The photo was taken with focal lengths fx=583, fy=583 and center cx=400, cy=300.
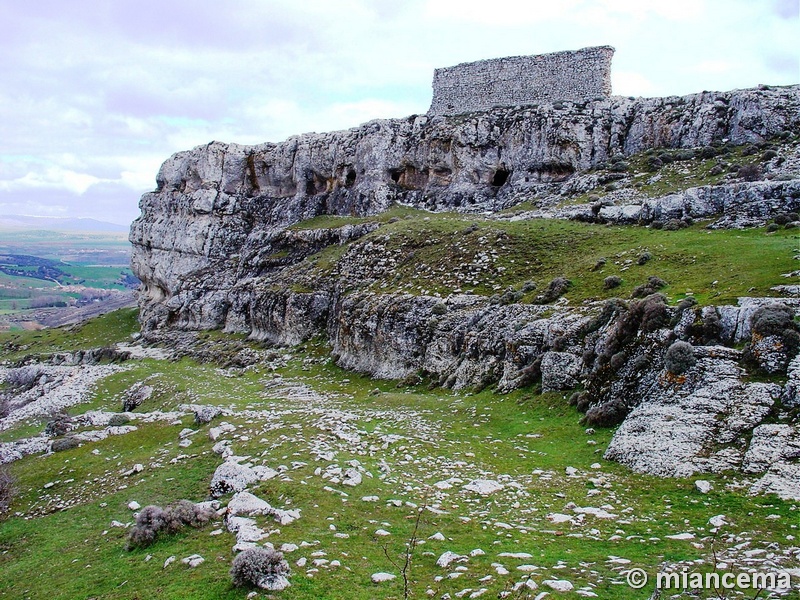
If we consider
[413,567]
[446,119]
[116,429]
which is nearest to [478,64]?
[446,119]

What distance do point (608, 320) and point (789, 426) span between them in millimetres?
9112

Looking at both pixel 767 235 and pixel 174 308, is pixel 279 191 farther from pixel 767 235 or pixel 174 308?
pixel 767 235

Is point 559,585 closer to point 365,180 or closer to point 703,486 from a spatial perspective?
point 703,486

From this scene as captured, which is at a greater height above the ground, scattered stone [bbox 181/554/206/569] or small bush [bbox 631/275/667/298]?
small bush [bbox 631/275/667/298]

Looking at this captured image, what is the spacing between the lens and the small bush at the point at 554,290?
1123 inches

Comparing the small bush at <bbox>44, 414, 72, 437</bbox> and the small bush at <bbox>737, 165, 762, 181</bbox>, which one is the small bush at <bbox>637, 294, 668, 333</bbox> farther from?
the small bush at <bbox>44, 414, 72, 437</bbox>

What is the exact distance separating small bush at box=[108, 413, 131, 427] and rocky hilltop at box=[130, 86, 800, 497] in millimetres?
14339

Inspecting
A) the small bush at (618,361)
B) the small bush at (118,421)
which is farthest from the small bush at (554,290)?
the small bush at (118,421)

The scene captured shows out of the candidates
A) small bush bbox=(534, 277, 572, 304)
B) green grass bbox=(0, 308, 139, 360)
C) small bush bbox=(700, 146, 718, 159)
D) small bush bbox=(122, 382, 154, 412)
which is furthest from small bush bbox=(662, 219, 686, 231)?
green grass bbox=(0, 308, 139, 360)

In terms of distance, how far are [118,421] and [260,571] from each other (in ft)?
73.3

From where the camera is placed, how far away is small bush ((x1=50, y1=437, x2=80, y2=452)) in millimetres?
25016

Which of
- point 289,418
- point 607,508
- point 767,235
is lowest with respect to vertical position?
point 289,418

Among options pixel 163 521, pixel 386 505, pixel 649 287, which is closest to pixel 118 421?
pixel 163 521

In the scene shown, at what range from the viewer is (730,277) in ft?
74.6
